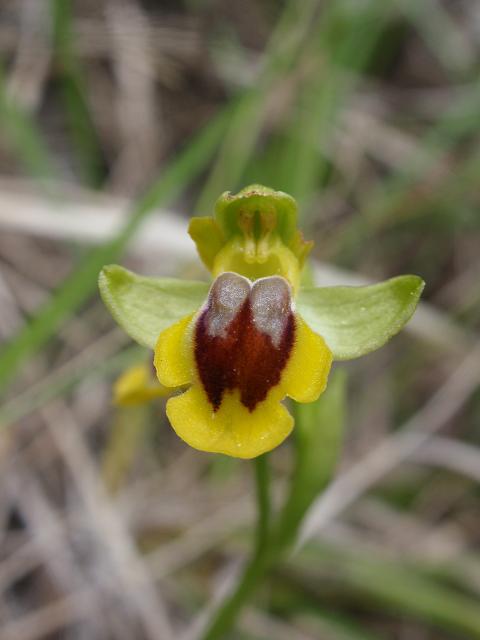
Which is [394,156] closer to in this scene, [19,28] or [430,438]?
[430,438]

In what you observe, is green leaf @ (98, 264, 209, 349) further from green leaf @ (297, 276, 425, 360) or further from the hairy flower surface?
green leaf @ (297, 276, 425, 360)

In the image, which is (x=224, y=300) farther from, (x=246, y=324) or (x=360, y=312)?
(x=360, y=312)

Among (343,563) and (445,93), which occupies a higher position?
(445,93)

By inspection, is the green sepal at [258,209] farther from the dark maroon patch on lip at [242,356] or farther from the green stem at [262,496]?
the green stem at [262,496]

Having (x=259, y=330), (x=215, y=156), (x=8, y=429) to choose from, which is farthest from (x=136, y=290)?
(x=215, y=156)

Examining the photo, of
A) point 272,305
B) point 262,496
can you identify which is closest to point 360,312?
point 272,305

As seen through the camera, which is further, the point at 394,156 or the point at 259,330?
the point at 394,156

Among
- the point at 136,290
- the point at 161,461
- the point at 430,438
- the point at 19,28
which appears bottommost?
the point at 161,461
